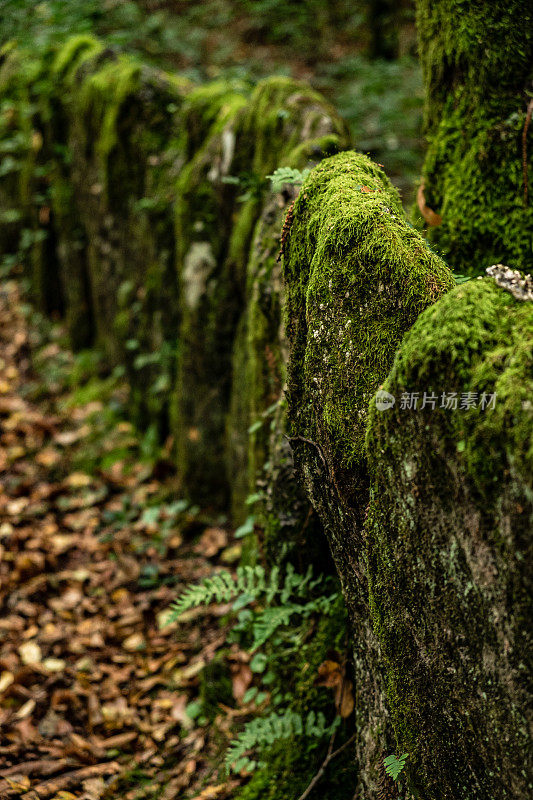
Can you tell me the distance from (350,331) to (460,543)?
2.33 ft

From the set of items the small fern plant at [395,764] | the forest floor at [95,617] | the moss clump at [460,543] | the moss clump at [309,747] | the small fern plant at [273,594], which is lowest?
the forest floor at [95,617]

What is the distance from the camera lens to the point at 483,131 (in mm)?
2559

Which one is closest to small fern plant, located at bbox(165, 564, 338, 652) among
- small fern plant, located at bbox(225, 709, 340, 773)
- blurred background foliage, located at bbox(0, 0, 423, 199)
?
small fern plant, located at bbox(225, 709, 340, 773)

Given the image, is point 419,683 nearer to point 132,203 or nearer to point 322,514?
point 322,514

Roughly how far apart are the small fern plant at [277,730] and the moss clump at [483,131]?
2.05 metres

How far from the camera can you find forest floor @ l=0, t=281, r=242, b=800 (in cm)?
309

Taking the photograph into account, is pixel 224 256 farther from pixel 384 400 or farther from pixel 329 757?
pixel 329 757

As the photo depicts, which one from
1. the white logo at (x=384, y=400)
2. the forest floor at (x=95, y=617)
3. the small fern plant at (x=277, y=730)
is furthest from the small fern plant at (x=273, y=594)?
the white logo at (x=384, y=400)

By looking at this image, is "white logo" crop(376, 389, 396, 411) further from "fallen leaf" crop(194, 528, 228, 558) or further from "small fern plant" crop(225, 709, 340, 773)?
"fallen leaf" crop(194, 528, 228, 558)

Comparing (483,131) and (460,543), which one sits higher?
(483,131)

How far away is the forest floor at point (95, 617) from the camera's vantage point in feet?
10.1

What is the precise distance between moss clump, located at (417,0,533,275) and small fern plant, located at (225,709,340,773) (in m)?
2.05

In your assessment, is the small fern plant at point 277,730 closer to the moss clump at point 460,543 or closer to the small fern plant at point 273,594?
the small fern plant at point 273,594

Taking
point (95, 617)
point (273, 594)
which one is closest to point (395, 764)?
point (273, 594)
